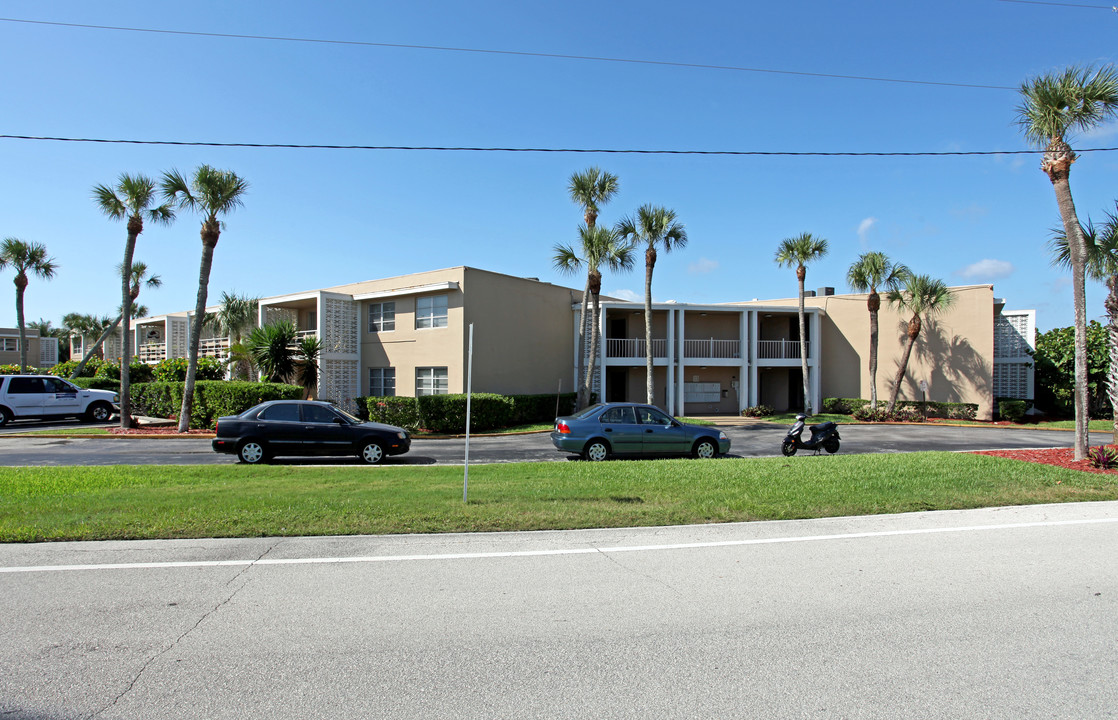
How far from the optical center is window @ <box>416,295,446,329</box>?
2406cm

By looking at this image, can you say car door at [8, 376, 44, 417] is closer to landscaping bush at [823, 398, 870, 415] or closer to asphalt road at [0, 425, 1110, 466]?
asphalt road at [0, 425, 1110, 466]

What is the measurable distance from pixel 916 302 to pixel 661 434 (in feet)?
62.7

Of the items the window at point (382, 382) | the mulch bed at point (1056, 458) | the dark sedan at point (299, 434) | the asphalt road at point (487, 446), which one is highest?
the window at point (382, 382)

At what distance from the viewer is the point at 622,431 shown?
14156 mm

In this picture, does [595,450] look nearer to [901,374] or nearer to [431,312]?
[431,312]

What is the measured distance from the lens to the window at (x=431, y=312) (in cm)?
2406

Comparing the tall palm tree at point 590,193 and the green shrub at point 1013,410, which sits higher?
the tall palm tree at point 590,193

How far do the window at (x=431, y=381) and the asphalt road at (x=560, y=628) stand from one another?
17.4 meters

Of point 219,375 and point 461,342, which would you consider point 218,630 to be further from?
point 219,375

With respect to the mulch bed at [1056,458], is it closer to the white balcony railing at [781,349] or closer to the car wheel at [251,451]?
the car wheel at [251,451]

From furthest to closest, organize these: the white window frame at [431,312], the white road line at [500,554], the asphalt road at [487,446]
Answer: the white window frame at [431,312] < the asphalt road at [487,446] < the white road line at [500,554]

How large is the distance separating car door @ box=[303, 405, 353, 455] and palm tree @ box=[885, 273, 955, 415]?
77.3 feet

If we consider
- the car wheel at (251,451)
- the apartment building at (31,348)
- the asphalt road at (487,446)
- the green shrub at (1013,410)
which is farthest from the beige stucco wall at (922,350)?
the apartment building at (31,348)

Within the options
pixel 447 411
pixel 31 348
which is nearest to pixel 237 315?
pixel 447 411
